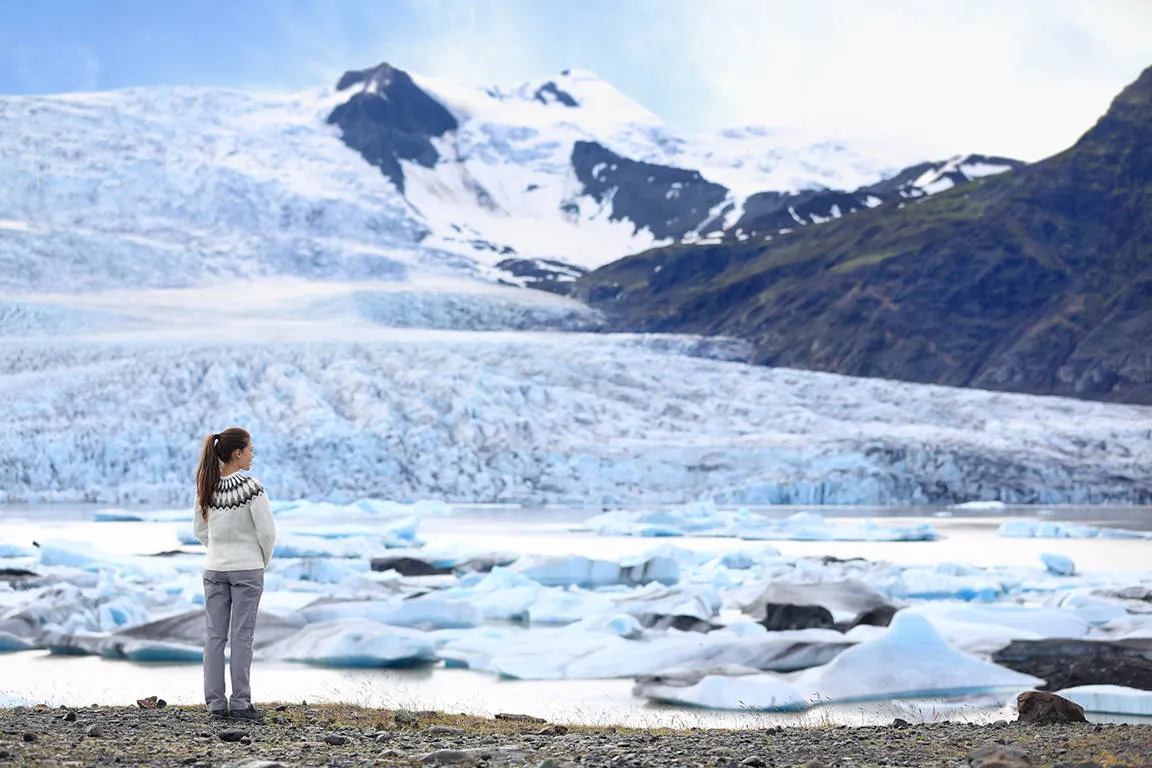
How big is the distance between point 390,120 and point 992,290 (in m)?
60.7

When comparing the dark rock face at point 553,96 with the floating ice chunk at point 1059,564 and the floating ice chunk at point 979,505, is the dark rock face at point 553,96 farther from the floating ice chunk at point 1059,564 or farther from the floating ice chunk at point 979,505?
the floating ice chunk at point 1059,564

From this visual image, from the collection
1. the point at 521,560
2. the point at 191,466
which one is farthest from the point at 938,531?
the point at 191,466

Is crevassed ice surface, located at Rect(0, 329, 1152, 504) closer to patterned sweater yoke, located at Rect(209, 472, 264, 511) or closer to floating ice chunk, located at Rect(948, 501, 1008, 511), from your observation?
floating ice chunk, located at Rect(948, 501, 1008, 511)

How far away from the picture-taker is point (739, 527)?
22.5 meters

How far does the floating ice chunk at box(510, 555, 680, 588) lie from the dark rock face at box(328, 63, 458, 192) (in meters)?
89.0

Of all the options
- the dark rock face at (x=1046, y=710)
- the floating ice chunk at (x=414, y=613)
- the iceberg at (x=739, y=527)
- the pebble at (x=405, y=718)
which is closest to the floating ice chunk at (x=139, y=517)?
the iceberg at (x=739, y=527)

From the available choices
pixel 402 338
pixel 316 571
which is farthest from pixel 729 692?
pixel 402 338

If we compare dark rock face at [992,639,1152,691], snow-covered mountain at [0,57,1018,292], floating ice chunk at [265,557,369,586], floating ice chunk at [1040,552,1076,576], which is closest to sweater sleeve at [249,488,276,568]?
dark rock face at [992,639,1152,691]

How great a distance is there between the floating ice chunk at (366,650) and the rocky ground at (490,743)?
13.0ft

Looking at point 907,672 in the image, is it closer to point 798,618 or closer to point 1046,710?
point 798,618

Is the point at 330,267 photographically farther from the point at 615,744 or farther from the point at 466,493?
the point at 615,744

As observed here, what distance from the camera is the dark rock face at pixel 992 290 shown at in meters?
65.2

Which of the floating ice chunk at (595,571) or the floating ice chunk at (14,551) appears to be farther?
the floating ice chunk at (14,551)

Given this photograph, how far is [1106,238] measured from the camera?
71500mm
